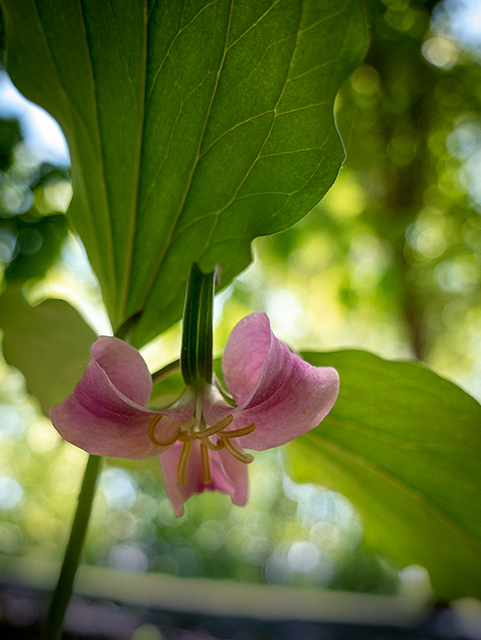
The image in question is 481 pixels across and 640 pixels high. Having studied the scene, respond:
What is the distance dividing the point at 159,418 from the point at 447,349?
403 cm

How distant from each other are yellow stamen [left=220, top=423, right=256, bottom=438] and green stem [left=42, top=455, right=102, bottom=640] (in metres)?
0.11

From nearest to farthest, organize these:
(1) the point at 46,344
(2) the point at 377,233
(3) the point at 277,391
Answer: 1. (3) the point at 277,391
2. (1) the point at 46,344
3. (2) the point at 377,233

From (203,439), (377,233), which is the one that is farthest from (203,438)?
(377,233)

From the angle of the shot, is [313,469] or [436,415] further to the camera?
[313,469]

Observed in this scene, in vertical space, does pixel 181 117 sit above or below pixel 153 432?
above

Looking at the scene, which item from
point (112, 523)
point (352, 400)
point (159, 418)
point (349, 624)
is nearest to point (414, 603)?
point (349, 624)

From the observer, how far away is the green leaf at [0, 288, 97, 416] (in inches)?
13.2

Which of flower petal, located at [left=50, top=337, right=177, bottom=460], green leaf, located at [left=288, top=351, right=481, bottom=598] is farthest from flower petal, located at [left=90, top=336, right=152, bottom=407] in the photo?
green leaf, located at [left=288, top=351, right=481, bottom=598]

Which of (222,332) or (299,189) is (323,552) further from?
(299,189)

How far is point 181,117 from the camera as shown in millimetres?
295

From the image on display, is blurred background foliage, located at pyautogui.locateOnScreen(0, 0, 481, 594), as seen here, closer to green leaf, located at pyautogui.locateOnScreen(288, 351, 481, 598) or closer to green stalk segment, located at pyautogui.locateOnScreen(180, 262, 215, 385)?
green leaf, located at pyautogui.locateOnScreen(288, 351, 481, 598)

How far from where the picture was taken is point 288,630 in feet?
4.53

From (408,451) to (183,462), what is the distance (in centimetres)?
20

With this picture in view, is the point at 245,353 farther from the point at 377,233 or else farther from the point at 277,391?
the point at 377,233
